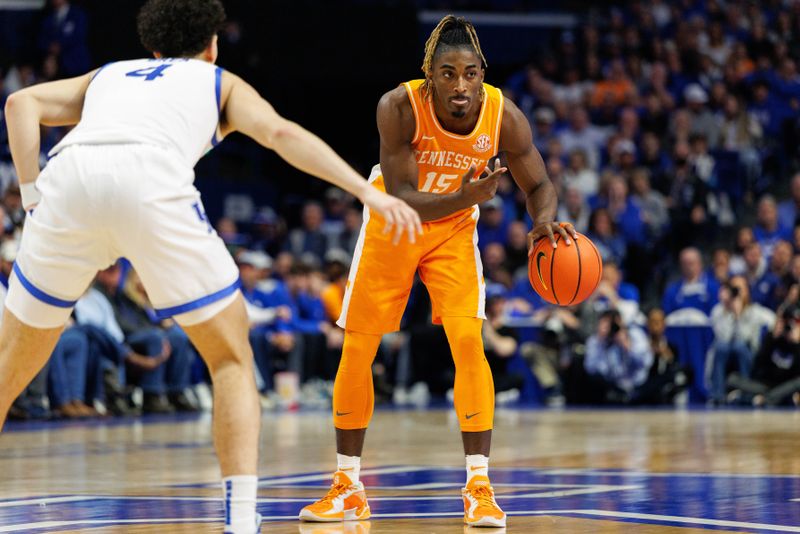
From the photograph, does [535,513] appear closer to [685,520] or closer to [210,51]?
[685,520]

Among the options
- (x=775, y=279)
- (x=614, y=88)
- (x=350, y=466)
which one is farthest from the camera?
(x=614, y=88)

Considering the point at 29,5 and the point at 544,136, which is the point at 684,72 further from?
the point at 29,5

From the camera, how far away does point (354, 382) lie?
602 centimetres

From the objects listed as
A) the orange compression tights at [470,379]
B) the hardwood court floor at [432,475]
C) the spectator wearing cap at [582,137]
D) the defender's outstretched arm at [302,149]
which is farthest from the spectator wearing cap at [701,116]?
the defender's outstretched arm at [302,149]

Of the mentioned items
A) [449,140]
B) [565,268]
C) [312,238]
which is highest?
[312,238]

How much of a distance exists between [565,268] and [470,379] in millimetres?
704

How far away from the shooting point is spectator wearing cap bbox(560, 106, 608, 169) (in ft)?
61.6

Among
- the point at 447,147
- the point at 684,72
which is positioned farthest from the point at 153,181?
the point at 684,72

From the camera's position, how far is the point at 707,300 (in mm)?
15422

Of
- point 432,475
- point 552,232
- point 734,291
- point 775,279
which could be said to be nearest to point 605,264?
point 734,291

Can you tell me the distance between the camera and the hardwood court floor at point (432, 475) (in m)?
5.52

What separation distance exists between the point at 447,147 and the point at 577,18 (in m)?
18.2

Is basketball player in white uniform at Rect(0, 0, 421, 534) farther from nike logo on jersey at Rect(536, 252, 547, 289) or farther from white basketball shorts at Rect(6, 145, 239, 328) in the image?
nike logo on jersey at Rect(536, 252, 547, 289)

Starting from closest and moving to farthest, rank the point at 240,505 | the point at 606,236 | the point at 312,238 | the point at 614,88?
the point at 240,505 < the point at 606,236 < the point at 312,238 < the point at 614,88
